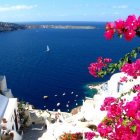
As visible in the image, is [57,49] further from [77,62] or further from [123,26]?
[123,26]

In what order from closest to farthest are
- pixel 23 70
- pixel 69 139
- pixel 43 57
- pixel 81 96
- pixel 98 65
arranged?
pixel 98 65, pixel 69 139, pixel 81 96, pixel 23 70, pixel 43 57

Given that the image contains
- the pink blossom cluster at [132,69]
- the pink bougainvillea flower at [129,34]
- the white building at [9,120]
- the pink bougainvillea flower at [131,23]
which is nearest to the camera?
the pink bougainvillea flower at [129,34]

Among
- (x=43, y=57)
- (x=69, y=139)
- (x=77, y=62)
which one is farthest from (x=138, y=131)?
(x=43, y=57)

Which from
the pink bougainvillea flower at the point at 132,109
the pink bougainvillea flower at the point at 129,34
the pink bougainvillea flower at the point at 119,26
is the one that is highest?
the pink bougainvillea flower at the point at 119,26

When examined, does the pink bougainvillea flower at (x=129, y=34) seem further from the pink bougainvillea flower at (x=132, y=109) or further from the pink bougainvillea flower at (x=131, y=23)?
the pink bougainvillea flower at (x=132, y=109)

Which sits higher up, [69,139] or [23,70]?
[69,139]

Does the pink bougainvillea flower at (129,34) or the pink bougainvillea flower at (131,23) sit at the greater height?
the pink bougainvillea flower at (131,23)

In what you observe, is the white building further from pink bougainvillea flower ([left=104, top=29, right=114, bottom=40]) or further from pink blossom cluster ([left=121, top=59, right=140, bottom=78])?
pink bougainvillea flower ([left=104, top=29, right=114, bottom=40])

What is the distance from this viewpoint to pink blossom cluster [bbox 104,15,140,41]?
16.8 ft

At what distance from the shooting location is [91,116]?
2500 cm

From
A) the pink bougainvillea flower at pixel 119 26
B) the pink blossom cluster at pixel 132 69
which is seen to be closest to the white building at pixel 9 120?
the pink blossom cluster at pixel 132 69

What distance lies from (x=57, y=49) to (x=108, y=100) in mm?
149105

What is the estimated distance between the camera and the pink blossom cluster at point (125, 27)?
5128mm

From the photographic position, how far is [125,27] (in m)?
5.16
